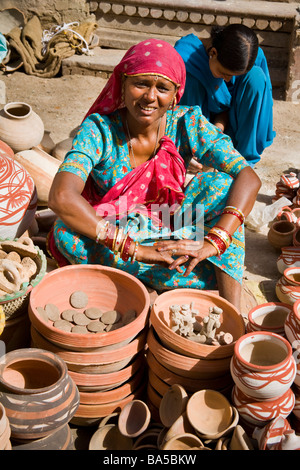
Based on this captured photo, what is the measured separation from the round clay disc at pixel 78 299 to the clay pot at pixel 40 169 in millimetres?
1337

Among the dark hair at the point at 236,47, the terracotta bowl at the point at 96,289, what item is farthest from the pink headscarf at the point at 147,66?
the dark hair at the point at 236,47

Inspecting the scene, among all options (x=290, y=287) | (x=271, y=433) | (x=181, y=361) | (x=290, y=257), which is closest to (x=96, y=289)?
(x=181, y=361)

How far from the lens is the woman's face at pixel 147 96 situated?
2727 mm

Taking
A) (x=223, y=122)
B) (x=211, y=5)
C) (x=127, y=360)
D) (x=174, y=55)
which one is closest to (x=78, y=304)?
(x=127, y=360)

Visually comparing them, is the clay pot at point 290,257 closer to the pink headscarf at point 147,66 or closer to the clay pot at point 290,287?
the clay pot at point 290,287

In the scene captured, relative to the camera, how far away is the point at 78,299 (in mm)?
2582

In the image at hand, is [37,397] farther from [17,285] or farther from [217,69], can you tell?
[217,69]

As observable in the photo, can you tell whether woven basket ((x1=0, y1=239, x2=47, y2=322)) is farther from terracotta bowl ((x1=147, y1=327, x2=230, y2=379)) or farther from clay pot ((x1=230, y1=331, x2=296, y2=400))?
clay pot ((x1=230, y1=331, x2=296, y2=400))

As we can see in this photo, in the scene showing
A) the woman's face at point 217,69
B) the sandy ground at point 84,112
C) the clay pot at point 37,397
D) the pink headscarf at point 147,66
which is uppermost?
the pink headscarf at point 147,66

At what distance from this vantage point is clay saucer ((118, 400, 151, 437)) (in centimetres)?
204

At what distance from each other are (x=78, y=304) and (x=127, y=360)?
463 mm

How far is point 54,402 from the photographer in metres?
1.85

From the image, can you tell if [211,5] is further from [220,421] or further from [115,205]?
[220,421]

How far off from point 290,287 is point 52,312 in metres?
1.20
